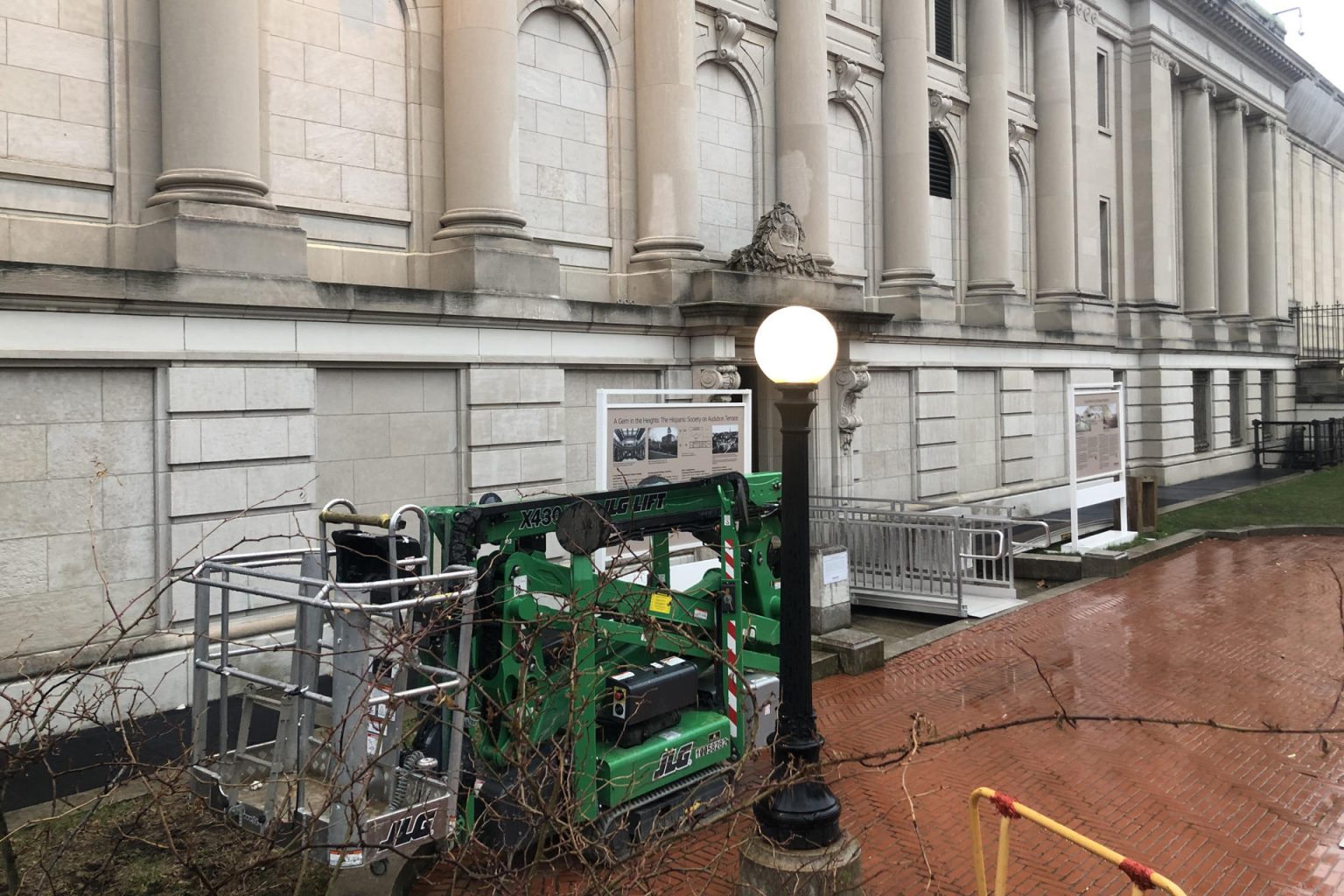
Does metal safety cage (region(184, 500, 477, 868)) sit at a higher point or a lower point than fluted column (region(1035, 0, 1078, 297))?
lower

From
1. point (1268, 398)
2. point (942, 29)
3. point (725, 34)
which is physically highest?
point (942, 29)

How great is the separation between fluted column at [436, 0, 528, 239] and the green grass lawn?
15578 millimetres

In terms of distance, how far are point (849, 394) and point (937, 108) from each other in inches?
331

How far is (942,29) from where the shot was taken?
76.8 feet

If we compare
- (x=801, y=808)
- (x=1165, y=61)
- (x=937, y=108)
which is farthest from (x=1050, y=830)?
(x=1165, y=61)

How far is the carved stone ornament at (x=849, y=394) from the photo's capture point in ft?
60.0

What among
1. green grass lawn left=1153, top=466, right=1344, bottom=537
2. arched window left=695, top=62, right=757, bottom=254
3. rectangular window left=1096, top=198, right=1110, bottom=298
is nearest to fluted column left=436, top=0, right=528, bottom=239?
arched window left=695, top=62, right=757, bottom=254

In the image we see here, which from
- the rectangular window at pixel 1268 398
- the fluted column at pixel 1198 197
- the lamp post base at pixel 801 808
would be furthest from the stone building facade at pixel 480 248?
the rectangular window at pixel 1268 398

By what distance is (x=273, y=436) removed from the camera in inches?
419

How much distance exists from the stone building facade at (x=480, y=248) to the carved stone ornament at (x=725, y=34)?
60 millimetres

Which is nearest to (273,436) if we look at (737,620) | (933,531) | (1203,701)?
(737,620)

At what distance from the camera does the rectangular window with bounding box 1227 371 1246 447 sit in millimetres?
36781

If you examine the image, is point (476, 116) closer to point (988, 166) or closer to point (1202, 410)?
point (988, 166)

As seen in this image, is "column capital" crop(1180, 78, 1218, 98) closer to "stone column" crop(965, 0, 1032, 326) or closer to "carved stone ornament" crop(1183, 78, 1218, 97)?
"carved stone ornament" crop(1183, 78, 1218, 97)
